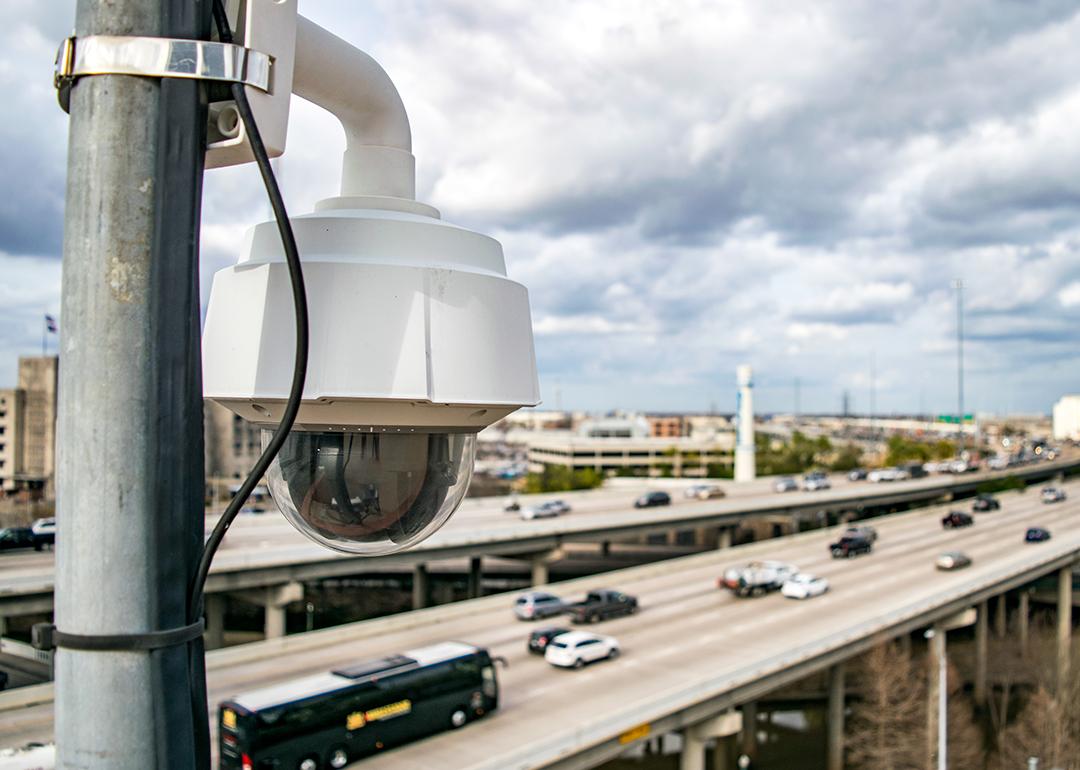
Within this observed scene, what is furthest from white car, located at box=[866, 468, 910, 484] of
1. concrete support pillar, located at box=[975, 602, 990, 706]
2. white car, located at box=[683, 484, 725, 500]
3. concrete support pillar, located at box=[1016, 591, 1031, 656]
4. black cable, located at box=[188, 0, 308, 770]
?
black cable, located at box=[188, 0, 308, 770]

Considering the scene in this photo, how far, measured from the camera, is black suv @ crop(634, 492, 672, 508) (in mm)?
54500

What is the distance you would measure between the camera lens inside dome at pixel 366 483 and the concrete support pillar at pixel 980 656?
168 ft

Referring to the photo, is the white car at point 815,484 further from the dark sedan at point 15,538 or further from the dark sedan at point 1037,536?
the dark sedan at point 15,538

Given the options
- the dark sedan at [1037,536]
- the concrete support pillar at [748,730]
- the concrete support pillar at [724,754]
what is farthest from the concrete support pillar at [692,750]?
the dark sedan at [1037,536]

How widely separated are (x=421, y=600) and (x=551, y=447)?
6817 centimetres

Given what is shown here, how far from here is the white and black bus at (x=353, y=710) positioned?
18.1 m

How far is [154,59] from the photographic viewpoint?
1449 mm

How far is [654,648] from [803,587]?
36.9 ft

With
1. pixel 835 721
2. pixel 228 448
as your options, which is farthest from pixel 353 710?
pixel 228 448

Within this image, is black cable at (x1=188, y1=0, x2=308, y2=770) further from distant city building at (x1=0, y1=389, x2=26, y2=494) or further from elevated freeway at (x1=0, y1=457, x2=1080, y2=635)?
distant city building at (x1=0, y1=389, x2=26, y2=494)

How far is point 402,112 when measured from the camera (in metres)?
1.94

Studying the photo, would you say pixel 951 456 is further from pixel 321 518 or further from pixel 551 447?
pixel 321 518

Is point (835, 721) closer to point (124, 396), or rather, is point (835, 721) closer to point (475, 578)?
point (475, 578)

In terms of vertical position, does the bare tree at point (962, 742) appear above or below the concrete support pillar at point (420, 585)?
below
